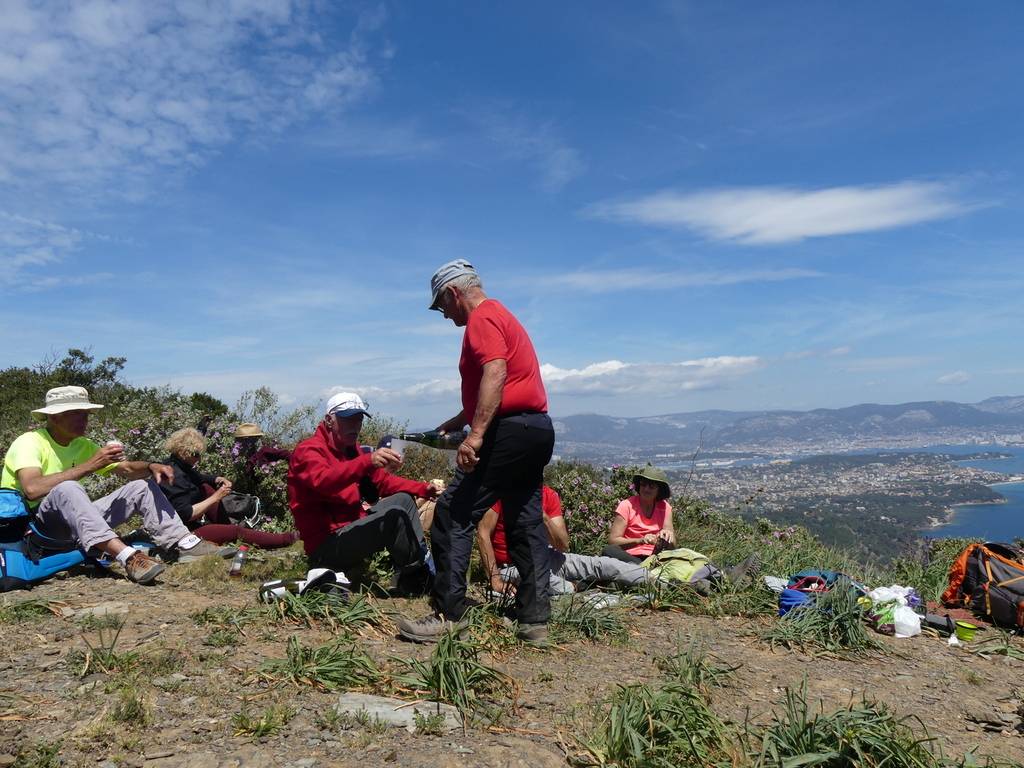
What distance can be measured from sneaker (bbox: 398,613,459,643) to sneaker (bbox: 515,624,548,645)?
37 cm

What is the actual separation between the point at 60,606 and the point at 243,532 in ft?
7.38

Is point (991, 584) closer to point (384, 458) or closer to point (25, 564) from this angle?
point (384, 458)

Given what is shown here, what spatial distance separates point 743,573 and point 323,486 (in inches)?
124

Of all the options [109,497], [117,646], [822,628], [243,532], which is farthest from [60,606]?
[822,628]

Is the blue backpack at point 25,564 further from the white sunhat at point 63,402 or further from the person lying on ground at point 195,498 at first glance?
the person lying on ground at point 195,498

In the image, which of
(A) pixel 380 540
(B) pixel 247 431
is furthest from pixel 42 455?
(B) pixel 247 431

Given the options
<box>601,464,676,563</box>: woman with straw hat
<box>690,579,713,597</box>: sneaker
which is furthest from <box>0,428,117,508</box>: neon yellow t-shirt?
<box>690,579,713,597</box>: sneaker

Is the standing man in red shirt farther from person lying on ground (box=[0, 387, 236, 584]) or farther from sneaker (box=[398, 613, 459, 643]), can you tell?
person lying on ground (box=[0, 387, 236, 584])

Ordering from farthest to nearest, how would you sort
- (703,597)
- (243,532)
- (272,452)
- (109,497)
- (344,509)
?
1. (272,452)
2. (243,532)
3. (109,497)
4. (703,597)
5. (344,509)

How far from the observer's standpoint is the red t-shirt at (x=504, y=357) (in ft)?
11.7

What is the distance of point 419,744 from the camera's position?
8.37 feet

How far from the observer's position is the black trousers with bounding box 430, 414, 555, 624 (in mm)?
3602

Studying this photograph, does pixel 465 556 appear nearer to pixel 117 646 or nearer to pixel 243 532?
pixel 117 646

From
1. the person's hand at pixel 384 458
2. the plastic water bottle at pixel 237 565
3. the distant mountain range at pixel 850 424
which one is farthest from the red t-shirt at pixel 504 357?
the distant mountain range at pixel 850 424
